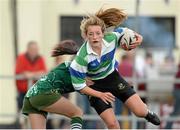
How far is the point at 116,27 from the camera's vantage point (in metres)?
7.93

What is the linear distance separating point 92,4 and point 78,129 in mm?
6864

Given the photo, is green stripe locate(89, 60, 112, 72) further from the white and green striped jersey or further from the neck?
the neck

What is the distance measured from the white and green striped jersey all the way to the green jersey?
0.24m

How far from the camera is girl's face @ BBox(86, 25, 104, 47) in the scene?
7.40 meters

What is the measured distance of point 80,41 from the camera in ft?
54.4

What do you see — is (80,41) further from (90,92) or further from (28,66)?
(90,92)

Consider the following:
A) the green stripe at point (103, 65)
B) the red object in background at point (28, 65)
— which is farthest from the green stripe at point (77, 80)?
the red object in background at point (28, 65)

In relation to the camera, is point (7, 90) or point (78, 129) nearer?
point (78, 129)

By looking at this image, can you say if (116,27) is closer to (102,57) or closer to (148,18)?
(102,57)

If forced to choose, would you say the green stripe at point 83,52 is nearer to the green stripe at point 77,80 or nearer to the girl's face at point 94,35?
the girl's face at point 94,35

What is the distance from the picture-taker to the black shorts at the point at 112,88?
7.69 m

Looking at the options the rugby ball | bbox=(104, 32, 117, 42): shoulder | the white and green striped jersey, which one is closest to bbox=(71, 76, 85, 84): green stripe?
the white and green striped jersey

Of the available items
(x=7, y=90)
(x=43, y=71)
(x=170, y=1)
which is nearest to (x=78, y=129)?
(x=43, y=71)

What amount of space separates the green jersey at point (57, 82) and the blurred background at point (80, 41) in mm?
2318
